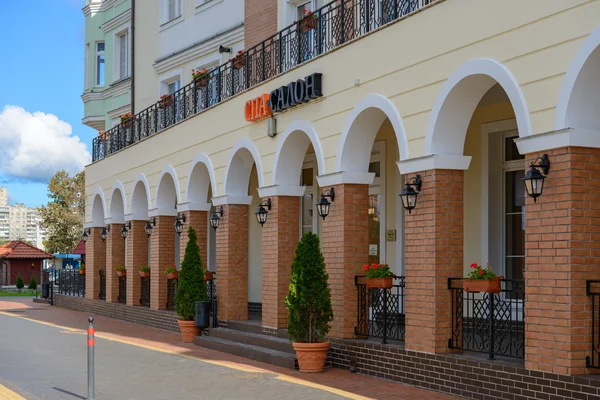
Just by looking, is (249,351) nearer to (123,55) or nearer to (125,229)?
(125,229)

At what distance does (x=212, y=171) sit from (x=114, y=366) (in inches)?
236

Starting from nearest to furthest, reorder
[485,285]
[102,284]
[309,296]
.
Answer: [485,285]
[309,296]
[102,284]

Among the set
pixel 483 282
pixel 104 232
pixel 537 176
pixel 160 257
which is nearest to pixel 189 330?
pixel 160 257

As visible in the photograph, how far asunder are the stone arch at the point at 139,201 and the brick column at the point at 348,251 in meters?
11.8

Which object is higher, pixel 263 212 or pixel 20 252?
pixel 263 212

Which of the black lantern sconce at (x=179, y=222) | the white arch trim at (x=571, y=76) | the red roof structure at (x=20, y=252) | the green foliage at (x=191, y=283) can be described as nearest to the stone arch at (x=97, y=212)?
the black lantern sconce at (x=179, y=222)

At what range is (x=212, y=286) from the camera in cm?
1972

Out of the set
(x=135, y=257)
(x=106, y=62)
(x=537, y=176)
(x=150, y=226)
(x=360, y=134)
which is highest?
(x=106, y=62)

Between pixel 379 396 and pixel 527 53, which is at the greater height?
pixel 527 53

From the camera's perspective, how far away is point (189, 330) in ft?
61.4

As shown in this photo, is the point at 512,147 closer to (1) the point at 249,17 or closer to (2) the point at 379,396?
(2) the point at 379,396

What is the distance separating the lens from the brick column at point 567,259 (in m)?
9.27

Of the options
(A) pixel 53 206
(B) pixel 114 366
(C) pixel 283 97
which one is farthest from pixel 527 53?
(A) pixel 53 206

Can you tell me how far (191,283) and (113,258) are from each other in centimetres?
881
